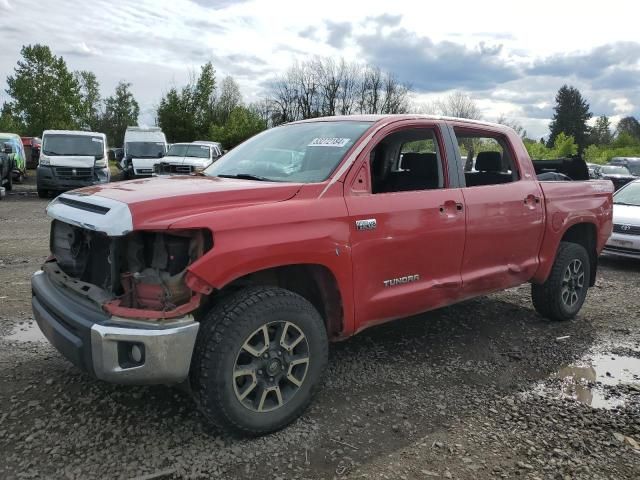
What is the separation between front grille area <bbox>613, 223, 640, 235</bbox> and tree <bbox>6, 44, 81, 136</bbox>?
39.2 metres

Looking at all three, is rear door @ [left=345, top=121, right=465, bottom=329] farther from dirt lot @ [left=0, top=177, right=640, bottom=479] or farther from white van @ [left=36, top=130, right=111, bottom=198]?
white van @ [left=36, top=130, right=111, bottom=198]

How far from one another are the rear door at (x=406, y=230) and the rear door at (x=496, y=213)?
0.54ft

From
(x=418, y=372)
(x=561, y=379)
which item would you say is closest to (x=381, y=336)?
→ (x=418, y=372)

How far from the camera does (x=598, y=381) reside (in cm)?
413

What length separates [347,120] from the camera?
415 centimetres

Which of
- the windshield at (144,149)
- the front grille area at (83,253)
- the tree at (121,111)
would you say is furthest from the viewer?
the tree at (121,111)

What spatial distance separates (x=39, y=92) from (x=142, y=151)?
2254cm

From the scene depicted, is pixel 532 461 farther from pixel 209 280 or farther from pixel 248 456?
pixel 209 280

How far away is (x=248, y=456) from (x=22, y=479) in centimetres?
109

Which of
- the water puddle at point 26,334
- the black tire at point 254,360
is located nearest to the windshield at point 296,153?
the black tire at point 254,360

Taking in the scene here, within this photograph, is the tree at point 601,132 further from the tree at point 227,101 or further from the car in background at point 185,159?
the car in background at point 185,159

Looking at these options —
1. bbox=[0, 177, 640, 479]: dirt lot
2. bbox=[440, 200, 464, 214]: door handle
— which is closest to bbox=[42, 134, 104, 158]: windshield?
bbox=[0, 177, 640, 479]: dirt lot

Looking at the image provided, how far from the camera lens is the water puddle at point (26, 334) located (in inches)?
174

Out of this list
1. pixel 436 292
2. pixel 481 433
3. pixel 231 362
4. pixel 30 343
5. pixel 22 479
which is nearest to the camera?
pixel 22 479
